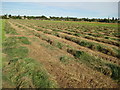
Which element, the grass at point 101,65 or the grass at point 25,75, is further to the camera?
the grass at point 101,65

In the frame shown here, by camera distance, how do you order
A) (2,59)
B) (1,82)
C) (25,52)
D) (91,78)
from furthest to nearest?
(25,52) → (2,59) → (91,78) → (1,82)

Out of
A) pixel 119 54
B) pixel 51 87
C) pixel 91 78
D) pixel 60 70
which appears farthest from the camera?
pixel 119 54

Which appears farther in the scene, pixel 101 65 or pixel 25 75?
pixel 101 65

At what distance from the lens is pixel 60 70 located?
6520mm

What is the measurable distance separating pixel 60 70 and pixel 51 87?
178cm

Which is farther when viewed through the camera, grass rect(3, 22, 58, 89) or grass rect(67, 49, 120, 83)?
grass rect(67, 49, 120, 83)

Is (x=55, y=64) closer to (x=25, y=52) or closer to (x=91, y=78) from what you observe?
(x=91, y=78)

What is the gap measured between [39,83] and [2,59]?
397 centimetres

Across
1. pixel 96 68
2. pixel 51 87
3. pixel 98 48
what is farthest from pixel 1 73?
pixel 98 48

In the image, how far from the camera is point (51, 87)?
482cm

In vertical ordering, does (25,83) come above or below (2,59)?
below

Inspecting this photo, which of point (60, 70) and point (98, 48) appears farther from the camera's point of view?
point (98, 48)

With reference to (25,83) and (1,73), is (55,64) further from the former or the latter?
(1,73)

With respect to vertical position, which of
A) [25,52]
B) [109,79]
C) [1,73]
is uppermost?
[25,52]
